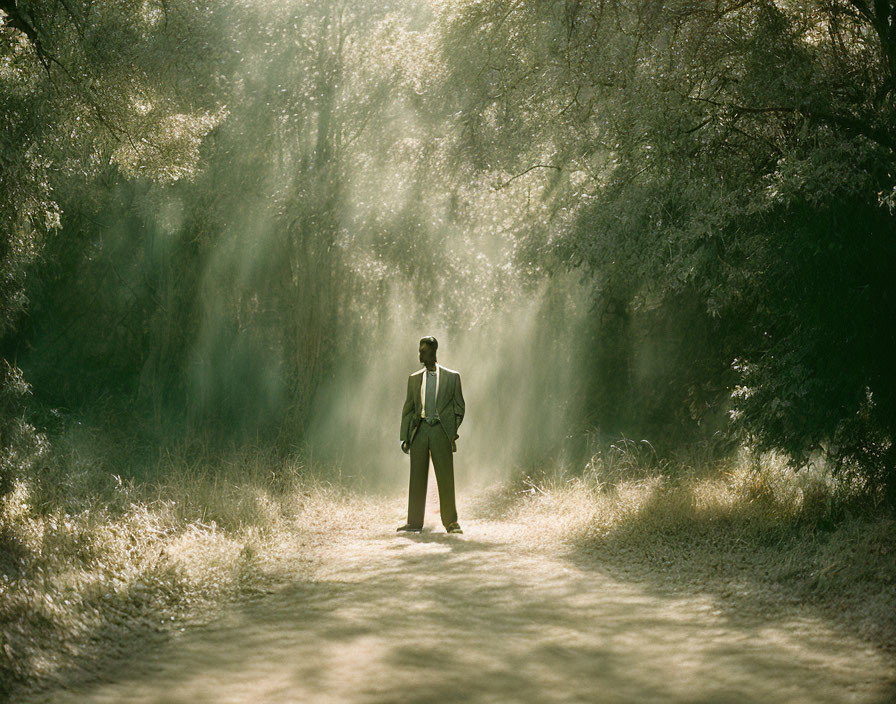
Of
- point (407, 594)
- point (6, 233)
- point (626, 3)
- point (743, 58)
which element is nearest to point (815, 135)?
point (743, 58)

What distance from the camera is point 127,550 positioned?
736 centimetres

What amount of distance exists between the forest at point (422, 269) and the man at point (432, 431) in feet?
4.67

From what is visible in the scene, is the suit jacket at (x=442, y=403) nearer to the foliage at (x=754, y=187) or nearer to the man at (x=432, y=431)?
the man at (x=432, y=431)

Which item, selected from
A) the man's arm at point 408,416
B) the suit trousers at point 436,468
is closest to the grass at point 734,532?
the suit trousers at point 436,468

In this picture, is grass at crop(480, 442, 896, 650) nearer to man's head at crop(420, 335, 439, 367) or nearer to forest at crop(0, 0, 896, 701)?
forest at crop(0, 0, 896, 701)

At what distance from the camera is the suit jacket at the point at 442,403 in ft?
32.0

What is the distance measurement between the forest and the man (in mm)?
1422

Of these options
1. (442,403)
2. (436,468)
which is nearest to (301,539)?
(436,468)

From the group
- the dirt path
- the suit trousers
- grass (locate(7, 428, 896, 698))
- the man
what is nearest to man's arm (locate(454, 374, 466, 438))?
the man

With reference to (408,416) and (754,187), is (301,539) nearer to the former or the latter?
(408,416)

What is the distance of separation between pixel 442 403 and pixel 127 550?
3479 mm

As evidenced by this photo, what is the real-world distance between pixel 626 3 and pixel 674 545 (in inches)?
205

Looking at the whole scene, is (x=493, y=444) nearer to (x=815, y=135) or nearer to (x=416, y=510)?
(x=416, y=510)

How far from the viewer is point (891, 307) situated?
25.2ft
